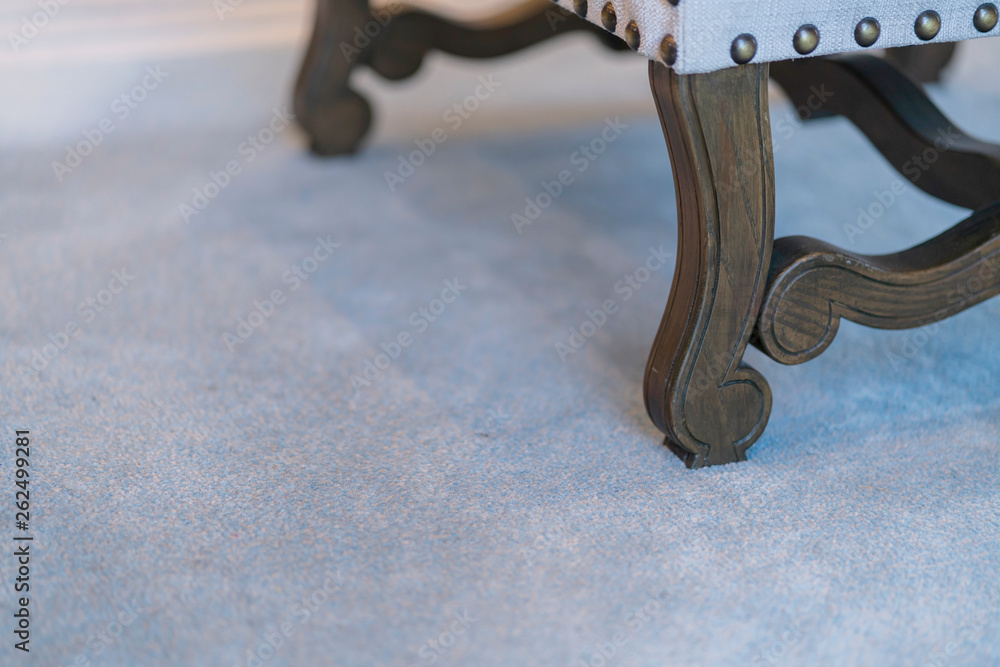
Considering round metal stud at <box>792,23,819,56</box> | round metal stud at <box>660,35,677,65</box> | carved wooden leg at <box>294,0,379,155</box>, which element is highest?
round metal stud at <box>792,23,819,56</box>

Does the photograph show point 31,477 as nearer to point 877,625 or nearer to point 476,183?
point 877,625

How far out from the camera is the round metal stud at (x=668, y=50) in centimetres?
67

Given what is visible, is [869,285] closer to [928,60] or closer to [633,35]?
[633,35]

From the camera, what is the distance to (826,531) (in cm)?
73

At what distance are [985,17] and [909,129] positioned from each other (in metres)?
0.26

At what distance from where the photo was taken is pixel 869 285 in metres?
0.77

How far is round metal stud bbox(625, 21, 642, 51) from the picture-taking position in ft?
2.33

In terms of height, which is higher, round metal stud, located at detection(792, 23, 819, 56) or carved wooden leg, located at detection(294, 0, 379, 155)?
round metal stud, located at detection(792, 23, 819, 56)

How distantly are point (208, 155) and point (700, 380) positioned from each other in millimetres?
1050

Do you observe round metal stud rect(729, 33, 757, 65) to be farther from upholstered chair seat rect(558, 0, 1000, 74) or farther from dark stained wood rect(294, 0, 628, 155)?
dark stained wood rect(294, 0, 628, 155)

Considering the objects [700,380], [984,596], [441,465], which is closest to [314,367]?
[441,465]

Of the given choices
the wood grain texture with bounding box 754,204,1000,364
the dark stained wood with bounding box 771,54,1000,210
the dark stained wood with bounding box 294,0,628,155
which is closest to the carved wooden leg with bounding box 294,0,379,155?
the dark stained wood with bounding box 294,0,628,155

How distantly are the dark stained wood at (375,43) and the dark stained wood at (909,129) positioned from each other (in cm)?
49

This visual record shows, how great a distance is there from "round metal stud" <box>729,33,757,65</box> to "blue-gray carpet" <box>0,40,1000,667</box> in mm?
339
